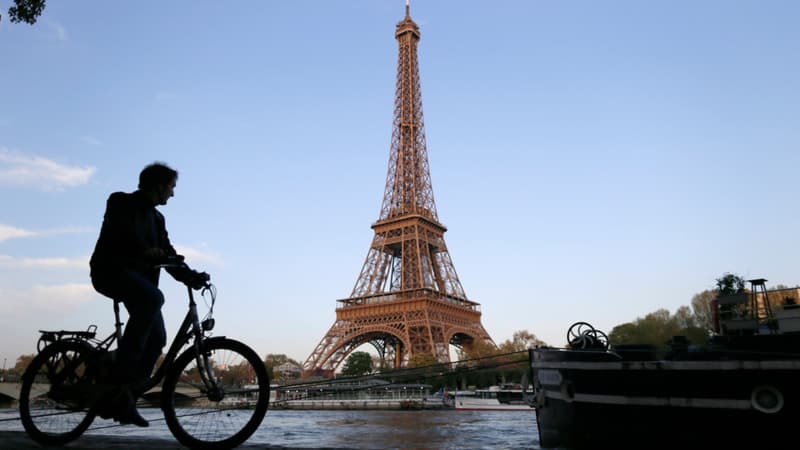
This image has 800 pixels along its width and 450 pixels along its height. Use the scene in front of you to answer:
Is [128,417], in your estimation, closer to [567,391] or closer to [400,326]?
[567,391]

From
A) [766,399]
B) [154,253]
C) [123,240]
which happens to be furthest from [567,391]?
[123,240]

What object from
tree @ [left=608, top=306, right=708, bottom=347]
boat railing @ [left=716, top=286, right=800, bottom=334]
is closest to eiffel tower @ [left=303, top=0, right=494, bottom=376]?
tree @ [left=608, top=306, right=708, bottom=347]

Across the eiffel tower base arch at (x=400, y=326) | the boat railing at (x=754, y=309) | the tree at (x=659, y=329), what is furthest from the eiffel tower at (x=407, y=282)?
the boat railing at (x=754, y=309)

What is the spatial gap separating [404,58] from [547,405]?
2294 inches

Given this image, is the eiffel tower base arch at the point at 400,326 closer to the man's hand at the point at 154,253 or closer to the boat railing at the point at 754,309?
the boat railing at the point at 754,309

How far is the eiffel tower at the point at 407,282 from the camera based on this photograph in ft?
158

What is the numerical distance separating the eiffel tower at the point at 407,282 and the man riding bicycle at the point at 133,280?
42.1 metres

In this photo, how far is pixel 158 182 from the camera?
12.5 ft

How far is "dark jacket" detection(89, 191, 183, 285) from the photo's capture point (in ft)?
11.6

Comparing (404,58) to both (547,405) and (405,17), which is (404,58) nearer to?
(405,17)

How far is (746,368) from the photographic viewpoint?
6.10m

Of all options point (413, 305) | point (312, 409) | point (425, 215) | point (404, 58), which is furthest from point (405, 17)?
point (312, 409)

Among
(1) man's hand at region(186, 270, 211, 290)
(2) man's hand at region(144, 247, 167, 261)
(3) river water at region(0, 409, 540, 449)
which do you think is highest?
(2) man's hand at region(144, 247, 167, 261)

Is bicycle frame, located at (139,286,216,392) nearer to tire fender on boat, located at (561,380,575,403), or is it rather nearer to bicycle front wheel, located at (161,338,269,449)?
bicycle front wheel, located at (161,338,269,449)
